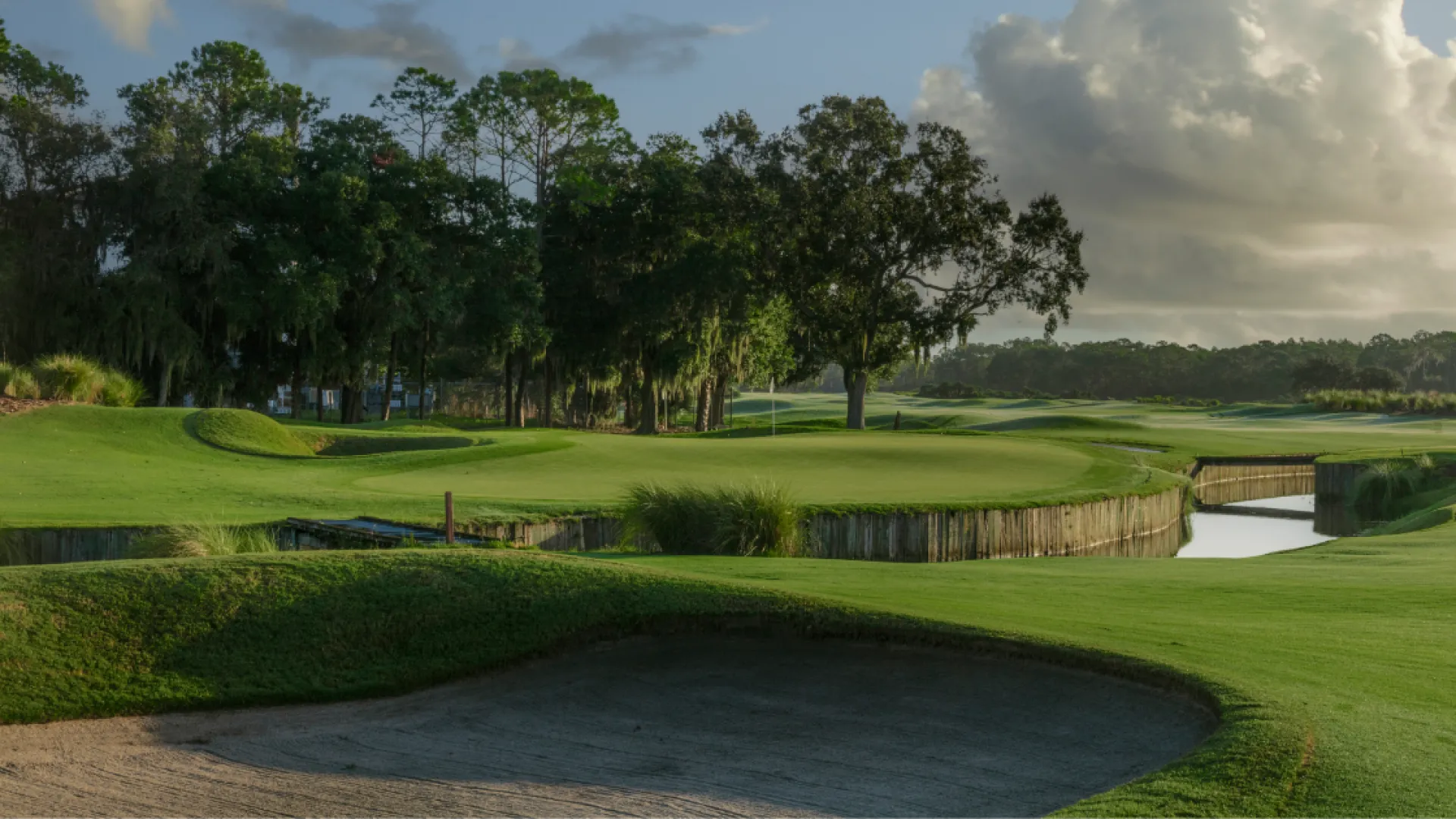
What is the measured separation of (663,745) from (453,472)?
1701cm

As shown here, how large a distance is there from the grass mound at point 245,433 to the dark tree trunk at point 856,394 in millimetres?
28340

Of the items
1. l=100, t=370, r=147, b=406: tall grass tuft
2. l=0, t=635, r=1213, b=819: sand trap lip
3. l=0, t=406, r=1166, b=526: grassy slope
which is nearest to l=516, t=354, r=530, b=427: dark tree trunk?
l=0, t=406, r=1166, b=526: grassy slope

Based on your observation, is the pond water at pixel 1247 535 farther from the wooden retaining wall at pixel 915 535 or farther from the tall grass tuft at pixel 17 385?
the tall grass tuft at pixel 17 385

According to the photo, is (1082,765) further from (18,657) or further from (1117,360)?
(1117,360)

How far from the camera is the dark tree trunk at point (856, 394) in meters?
52.8

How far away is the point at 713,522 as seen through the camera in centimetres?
1596

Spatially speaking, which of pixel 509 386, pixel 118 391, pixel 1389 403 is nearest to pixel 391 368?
pixel 509 386

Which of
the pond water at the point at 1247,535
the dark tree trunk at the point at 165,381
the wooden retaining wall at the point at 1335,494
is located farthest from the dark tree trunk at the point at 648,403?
the wooden retaining wall at the point at 1335,494

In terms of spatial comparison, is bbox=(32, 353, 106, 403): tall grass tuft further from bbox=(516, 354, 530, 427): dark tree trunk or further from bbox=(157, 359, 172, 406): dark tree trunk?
bbox=(516, 354, 530, 427): dark tree trunk

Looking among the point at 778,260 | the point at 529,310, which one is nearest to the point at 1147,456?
the point at 778,260

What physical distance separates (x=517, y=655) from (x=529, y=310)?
1555 inches

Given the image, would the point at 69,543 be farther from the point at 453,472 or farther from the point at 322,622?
the point at 453,472

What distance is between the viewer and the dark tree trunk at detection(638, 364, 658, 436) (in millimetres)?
53000

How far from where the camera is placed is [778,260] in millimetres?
52594
